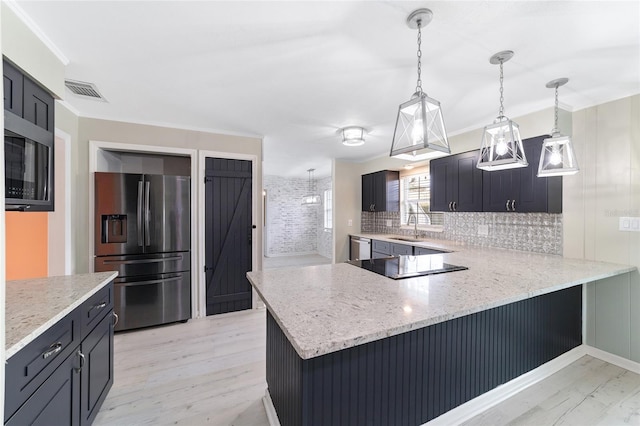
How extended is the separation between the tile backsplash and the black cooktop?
1.26 m

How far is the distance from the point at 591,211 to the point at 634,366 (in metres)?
1.32

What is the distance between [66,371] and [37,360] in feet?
0.98

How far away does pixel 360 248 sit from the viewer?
5.02 metres

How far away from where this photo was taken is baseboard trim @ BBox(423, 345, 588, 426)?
175cm

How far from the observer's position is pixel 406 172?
4.91 metres

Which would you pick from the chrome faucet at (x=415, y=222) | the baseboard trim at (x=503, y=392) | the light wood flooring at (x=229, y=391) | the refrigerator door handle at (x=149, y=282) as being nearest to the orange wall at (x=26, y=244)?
the refrigerator door handle at (x=149, y=282)

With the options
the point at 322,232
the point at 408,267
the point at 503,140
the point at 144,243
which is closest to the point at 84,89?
the point at 144,243

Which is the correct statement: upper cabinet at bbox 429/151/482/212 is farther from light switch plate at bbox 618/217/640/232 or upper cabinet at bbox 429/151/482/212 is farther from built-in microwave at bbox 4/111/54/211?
built-in microwave at bbox 4/111/54/211

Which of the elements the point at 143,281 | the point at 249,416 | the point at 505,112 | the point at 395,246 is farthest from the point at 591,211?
the point at 143,281

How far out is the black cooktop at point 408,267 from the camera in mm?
1907

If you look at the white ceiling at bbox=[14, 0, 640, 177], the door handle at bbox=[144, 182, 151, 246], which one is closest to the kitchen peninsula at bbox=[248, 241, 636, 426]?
the white ceiling at bbox=[14, 0, 640, 177]

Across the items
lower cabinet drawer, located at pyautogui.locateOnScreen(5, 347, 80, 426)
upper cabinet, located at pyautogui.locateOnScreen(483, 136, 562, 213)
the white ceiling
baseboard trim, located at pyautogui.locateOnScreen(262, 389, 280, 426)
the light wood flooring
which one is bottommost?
the light wood flooring

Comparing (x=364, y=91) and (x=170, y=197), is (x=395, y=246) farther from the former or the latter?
(x=170, y=197)

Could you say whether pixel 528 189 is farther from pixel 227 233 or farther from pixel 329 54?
pixel 227 233
